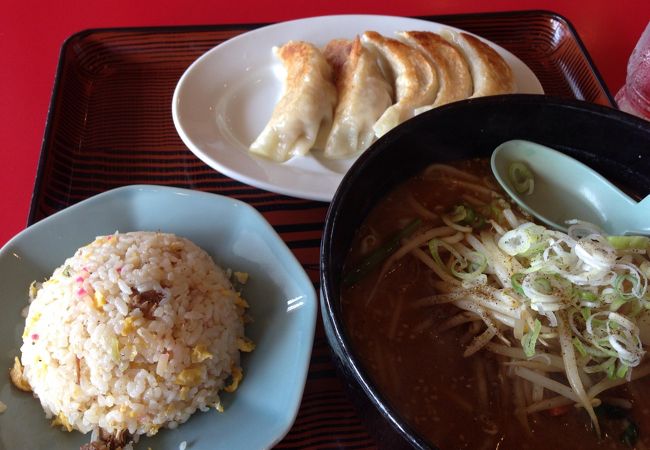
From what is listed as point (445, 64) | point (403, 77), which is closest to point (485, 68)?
point (445, 64)

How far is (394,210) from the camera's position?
1.03m

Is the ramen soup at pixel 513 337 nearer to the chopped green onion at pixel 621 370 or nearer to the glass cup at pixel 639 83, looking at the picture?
the chopped green onion at pixel 621 370

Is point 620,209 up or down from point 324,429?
up

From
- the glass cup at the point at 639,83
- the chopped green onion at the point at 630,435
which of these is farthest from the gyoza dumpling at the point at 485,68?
the chopped green onion at the point at 630,435

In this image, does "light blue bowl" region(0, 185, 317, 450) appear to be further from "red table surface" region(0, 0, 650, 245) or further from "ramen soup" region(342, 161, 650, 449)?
Result: "red table surface" region(0, 0, 650, 245)

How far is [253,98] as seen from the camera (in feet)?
5.33

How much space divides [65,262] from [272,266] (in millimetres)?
442

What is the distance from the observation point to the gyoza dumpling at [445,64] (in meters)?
1.48

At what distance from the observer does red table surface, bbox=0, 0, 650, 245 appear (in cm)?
156

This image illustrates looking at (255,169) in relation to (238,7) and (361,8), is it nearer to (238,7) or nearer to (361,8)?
(238,7)

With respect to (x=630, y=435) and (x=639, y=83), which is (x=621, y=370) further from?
(x=639, y=83)

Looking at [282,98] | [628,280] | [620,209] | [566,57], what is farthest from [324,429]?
[566,57]

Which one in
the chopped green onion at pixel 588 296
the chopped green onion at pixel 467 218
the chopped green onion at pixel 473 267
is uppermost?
the chopped green onion at pixel 467 218

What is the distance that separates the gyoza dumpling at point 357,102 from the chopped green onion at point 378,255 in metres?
0.53
